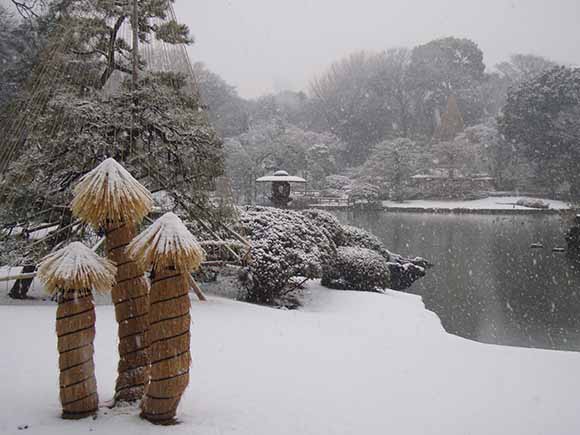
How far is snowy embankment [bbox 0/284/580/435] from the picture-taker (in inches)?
91.1

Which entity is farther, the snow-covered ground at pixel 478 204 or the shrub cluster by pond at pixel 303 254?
the snow-covered ground at pixel 478 204

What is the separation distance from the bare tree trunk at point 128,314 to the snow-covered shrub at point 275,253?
415cm

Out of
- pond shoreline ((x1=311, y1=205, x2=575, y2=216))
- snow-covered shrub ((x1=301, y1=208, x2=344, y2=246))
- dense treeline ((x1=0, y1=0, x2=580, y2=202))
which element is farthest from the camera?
dense treeline ((x1=0, y1=0, x2=580, y2=202))

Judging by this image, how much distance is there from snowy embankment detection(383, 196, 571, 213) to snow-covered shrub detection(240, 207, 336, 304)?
59.3 ft

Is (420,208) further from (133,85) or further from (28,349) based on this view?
(28,349)

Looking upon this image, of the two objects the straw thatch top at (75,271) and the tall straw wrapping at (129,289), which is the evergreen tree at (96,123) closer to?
the tall straw wrapping at (129,289)

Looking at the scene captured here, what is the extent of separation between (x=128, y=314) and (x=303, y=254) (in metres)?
4.59

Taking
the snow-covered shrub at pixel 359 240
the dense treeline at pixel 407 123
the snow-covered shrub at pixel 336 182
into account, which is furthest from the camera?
the snow-covered shrub at pixel 336 182

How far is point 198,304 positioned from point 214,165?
171 cm

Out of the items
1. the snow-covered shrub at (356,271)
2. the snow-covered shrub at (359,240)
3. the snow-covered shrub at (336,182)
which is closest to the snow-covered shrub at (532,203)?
the snow-covered shrub at (336,182)

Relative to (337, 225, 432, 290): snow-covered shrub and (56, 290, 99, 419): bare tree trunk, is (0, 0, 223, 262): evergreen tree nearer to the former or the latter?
(56, 290, 99, 419): bare tree trunk

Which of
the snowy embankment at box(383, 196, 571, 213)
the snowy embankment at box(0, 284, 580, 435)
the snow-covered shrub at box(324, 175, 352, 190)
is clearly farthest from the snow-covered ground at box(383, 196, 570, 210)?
the snowy embankment at box(0, 284, 580, 435)

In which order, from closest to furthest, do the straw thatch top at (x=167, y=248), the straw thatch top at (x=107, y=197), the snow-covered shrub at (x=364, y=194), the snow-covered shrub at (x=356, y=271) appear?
the straw thatch top at (x=167, y=248), the straw thatch top at (x=107, y=197), the snow-covered shrub at (x=356, y=271), the snow-covered shrub at (x=364, y=194)

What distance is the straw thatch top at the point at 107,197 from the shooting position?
6.87 feet
